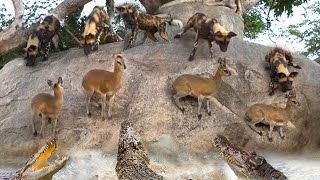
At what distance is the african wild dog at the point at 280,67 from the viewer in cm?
749

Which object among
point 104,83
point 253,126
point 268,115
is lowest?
point 253,126

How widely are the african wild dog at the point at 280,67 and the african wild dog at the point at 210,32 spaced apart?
0.68m

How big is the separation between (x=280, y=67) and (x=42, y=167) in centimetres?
384

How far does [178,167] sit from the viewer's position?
638cm

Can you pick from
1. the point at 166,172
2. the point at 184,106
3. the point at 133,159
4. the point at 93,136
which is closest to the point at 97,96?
the point at 93,136

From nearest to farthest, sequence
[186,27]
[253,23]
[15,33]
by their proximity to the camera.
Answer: [186,27], [15,33], [253,23]

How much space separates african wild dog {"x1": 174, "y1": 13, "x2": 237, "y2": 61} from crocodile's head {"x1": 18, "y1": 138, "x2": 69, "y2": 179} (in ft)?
10.4

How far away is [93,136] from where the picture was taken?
272 inches

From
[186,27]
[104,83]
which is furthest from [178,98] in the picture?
[186,27]

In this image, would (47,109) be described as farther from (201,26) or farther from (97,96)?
(201,26)

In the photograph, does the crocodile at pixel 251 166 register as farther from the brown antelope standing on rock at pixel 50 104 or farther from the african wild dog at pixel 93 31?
the african wild dog at pixel 93 31

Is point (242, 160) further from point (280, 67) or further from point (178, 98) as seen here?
point (280, 67)

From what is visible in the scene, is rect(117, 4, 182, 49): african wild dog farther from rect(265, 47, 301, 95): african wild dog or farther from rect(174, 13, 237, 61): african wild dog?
rect(265, 47, 301, 95): african wild dog

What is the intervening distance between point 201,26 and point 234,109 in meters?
1.27
